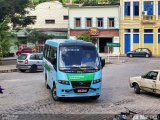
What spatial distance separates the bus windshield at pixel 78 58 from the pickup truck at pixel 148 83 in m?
3.04

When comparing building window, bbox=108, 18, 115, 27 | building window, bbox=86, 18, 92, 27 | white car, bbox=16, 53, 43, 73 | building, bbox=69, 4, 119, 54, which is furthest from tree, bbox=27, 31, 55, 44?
white car, bbox=16, 53, 43, 73

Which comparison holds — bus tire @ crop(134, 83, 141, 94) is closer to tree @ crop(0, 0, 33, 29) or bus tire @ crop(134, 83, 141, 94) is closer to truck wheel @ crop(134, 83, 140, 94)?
truck wheel @ crop(134, 83, 140, 94)

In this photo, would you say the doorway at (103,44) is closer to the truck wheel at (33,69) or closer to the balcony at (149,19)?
the balcony at (149,19)

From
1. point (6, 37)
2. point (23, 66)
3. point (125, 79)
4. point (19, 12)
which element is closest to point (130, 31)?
point (19, 12)

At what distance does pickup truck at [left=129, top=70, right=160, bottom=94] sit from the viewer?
69.6 feet

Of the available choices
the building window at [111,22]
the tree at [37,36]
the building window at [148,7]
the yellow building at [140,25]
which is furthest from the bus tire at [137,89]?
the building window at [111,22]

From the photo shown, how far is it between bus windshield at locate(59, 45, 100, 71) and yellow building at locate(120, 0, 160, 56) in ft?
164

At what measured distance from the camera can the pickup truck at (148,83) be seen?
2120 centimetres

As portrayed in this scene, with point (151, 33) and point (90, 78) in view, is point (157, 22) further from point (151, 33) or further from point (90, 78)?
point (90, 78)

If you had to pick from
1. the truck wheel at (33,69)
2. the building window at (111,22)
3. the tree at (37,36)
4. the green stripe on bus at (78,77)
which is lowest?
the truck wheel at (33,69)

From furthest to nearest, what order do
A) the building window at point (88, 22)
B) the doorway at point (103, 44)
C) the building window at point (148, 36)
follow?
the building window at point (88, 22), the doorway at point (103, 44), the building window at point (148, 36)

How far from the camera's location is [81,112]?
17.3 m

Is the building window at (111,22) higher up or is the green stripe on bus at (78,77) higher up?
the building window at (111,22)

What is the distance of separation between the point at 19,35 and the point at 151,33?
2191 cm
